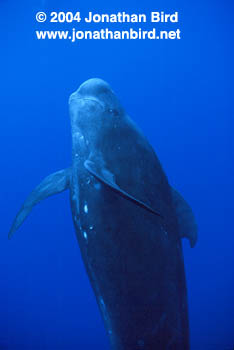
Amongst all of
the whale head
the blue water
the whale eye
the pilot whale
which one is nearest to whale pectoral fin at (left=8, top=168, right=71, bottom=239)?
the pilot whale

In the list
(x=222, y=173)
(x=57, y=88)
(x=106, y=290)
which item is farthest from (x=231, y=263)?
(x=57, y=88)

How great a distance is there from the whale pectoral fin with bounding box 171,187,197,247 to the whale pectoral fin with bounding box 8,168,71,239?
Result: 1.09 meters

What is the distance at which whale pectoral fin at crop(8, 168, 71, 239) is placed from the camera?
3541mm

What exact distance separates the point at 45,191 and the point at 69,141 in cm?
123

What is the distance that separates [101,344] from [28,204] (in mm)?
2358

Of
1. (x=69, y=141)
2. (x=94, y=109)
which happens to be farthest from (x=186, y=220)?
(x=69, y=141)

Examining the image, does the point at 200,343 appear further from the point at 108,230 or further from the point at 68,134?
the point at 68,134

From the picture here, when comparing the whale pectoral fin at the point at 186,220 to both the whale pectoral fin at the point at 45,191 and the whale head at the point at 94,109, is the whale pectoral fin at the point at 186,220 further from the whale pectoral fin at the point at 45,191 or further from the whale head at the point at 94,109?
the whale pectoral fin at the point at 45,191

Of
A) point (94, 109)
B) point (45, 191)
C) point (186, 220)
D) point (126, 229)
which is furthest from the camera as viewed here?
point (45, 191)

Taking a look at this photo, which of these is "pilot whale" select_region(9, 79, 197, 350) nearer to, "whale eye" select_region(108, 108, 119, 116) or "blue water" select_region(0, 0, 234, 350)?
"whale eye" select_region(108, 108, 119, 116)

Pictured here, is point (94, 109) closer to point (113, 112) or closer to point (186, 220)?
point (113, 112)

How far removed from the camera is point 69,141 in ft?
15.4

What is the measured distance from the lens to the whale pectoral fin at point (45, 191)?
354cm

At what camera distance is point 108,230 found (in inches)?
124
